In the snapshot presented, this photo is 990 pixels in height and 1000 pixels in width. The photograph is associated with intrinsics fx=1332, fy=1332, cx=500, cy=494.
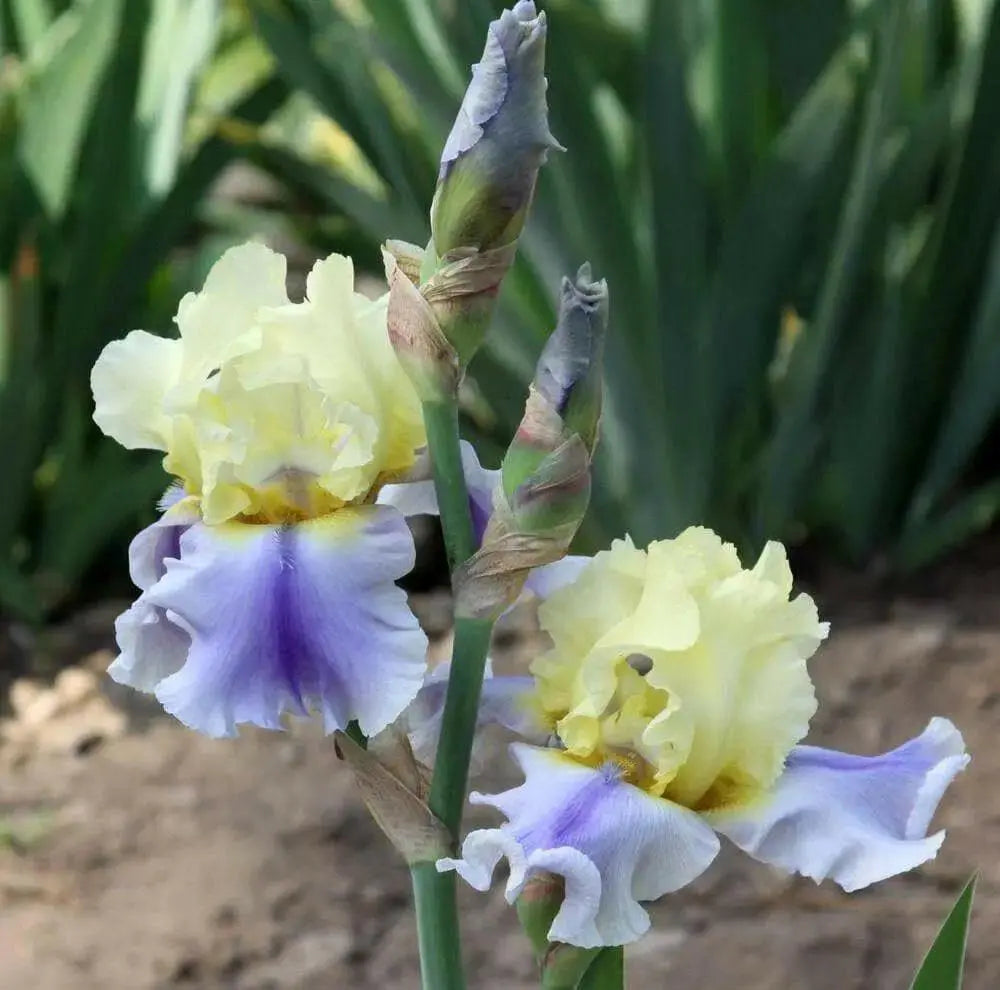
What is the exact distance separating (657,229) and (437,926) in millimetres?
1163

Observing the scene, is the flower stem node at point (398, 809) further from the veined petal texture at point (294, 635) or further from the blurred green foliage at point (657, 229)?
the blurred green foliage at point (657, 229)

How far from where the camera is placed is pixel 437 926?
479mm

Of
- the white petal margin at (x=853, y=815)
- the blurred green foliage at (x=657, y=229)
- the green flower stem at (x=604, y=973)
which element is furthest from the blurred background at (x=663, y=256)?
the white petal margin at (x=853, y=815)

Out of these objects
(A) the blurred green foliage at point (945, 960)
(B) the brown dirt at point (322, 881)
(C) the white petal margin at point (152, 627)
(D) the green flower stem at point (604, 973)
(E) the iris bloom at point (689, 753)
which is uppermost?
(C) the white petal margin at point (152, 627)

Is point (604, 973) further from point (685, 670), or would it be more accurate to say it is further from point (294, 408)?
point (294, 408)

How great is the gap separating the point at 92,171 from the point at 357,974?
1.19 metres

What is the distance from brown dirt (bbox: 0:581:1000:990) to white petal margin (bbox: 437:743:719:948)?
0.72 m

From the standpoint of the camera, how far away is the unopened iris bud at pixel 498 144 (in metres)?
0.41

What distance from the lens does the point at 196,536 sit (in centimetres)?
45

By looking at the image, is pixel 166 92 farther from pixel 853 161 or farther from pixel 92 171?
pixel 853 161

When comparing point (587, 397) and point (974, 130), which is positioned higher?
point (587, 397)

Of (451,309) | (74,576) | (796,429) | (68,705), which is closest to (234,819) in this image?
(68,705)

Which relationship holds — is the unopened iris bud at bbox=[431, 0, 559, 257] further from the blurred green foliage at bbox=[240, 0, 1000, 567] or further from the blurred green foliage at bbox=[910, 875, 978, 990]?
the blurred green foliage at bbox=[240, 0, 1000, 567]

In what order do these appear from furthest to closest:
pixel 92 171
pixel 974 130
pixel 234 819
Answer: pixel 92 171 < pixel 974 130 < pixel 234 819
